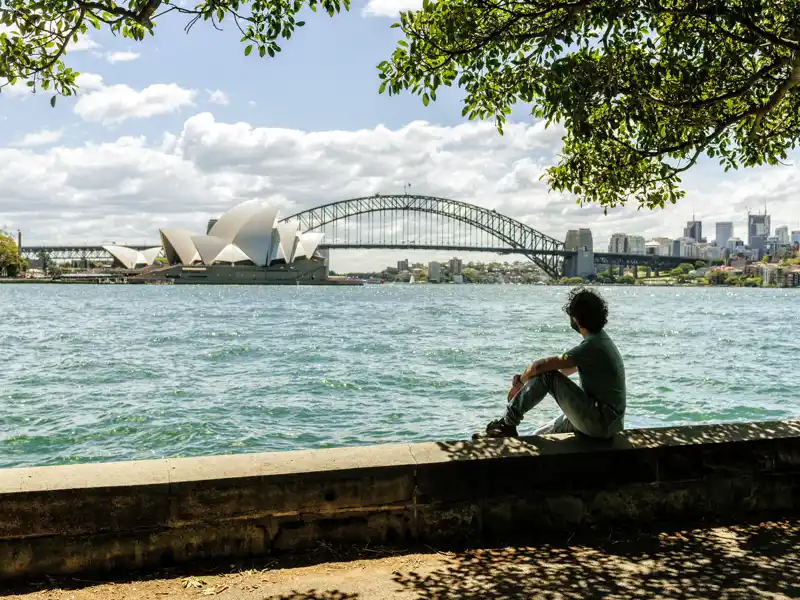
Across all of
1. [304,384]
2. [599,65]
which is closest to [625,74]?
[599,65]

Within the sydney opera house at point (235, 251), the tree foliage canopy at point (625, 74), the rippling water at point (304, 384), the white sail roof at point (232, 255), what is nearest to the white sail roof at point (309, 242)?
the sydney opera house at point (235, 251)

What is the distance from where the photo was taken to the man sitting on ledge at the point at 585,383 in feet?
10.1

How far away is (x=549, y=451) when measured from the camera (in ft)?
9.62

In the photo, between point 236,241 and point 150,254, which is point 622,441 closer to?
point 236,241

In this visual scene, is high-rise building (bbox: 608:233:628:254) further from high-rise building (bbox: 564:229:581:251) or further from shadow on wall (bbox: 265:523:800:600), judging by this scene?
shadow on wall (bbox: 265:523:800:600)

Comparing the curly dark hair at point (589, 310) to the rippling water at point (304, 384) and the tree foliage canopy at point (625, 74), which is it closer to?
the tree foliage canopy at point (625, 74)

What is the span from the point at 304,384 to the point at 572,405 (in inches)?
389

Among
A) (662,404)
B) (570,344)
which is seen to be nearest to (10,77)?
(662,404)

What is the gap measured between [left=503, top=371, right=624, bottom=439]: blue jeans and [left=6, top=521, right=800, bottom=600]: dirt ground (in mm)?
471

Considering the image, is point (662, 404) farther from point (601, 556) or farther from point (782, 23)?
point (601, 556)

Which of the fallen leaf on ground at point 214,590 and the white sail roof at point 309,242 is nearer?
the fallen leaf on ground at point 214,590

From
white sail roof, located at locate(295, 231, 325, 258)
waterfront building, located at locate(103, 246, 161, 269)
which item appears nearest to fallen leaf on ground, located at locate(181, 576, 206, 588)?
white sail roof, located at locate(295, 231, 325, 258)

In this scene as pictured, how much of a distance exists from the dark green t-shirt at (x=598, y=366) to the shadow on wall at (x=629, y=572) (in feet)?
2.05

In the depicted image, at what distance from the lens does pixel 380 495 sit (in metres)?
2.75
